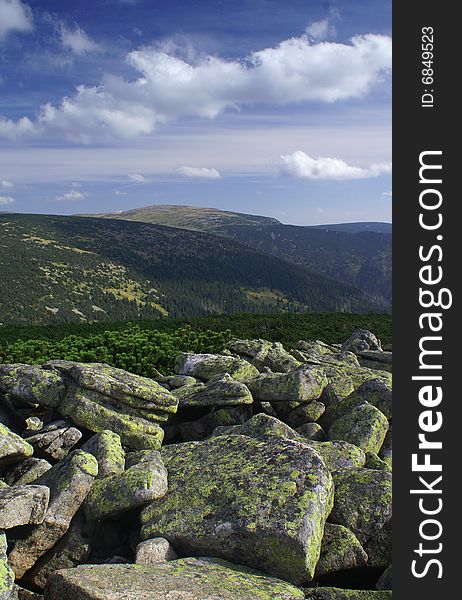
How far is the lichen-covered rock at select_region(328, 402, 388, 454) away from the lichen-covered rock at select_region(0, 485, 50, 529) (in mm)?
9003

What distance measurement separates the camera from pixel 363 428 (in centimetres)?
1570

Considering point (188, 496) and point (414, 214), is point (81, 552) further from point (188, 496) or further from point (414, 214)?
point (414, 214)

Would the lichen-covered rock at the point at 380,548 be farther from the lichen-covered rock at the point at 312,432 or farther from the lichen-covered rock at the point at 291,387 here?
the lichen-covered rock at the point at 291,387

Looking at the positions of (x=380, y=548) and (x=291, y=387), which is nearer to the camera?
(x=380, y=548)

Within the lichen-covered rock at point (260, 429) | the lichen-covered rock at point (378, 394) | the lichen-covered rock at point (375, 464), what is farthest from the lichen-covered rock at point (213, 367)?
the lichen-covered rock at point (375, 464)

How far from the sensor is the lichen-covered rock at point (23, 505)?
10.0 m

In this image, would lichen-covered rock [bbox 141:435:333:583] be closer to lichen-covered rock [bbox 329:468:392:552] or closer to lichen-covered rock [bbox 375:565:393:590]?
lichen-covered rock [bbox 329:468:392:552]

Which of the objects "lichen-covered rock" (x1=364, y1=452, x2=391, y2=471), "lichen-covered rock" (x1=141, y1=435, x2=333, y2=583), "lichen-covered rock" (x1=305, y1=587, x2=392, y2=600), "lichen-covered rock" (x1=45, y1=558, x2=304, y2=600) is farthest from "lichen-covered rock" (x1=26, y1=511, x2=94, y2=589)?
"lichen-covered rock" (x1=364, y1=452, x2=391, y2=471)

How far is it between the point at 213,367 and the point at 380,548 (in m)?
12.9

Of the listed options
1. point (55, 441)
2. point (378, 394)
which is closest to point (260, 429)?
point (378, 394)

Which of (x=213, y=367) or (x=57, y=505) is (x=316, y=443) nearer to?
(x=57, y=505)

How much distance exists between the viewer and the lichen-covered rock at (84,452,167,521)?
1115 cm

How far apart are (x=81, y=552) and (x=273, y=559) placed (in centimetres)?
421

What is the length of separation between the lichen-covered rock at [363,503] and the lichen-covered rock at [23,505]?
6346mm
